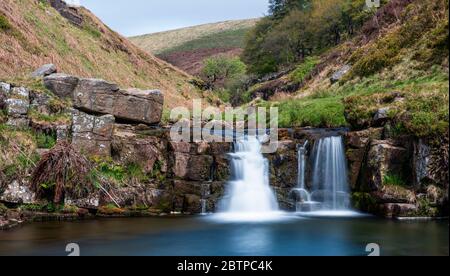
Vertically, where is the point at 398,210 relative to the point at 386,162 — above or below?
below

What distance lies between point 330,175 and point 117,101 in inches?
331

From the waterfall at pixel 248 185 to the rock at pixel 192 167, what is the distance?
96 cm

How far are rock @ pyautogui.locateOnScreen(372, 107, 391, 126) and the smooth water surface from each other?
384cm

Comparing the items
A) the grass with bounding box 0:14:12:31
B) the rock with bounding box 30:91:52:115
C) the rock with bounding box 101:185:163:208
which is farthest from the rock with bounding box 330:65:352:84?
the rock with bounding box 30:91:52:115

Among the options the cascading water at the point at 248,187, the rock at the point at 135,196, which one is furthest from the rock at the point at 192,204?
the rock at the point at 135,196

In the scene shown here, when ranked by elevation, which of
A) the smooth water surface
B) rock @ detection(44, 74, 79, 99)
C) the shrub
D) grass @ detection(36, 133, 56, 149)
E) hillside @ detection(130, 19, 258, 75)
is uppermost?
hillside @ detection(130, 19, 258, 75)

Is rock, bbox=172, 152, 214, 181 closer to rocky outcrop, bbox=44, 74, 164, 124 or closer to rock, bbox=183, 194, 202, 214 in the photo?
rock, bbox=183, 194, 202, 214

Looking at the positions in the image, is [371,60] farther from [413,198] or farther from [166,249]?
[166,249]

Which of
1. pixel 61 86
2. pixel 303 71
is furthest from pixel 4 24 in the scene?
pixel 303 71

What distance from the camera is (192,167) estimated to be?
1606 centimetres

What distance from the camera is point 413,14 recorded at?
30703 millimetres

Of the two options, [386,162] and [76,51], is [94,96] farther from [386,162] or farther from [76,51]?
[76,51]

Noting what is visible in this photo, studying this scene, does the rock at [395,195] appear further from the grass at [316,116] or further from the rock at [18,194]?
the rock at [18,194]

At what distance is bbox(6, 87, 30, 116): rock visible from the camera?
1491 centimetres
